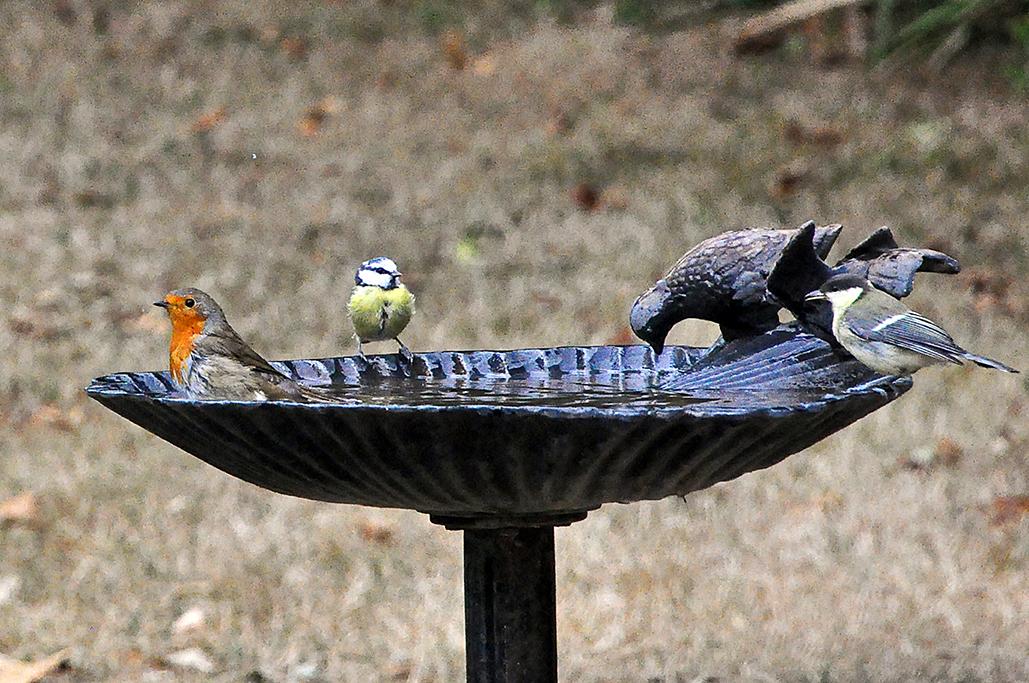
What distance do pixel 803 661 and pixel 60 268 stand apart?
4.86 metres

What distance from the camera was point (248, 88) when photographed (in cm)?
1033

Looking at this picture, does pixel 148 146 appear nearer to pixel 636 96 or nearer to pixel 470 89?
pixel 470 89

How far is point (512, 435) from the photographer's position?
97.9 inches

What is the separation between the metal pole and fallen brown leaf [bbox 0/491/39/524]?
279 centimetres

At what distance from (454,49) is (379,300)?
7272 mm

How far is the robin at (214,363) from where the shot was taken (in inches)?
123

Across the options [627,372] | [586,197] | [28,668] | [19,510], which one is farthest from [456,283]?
[627,372]

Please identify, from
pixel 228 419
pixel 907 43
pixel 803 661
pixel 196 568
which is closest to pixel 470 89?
pixel 907 43

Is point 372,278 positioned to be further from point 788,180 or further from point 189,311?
point 788,180

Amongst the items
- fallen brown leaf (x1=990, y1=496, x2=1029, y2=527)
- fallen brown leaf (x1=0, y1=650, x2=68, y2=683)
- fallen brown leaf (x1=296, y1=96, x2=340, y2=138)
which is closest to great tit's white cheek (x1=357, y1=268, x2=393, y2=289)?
fallen brown leaf (x1=0, y1=650, x2=68, y2=683)

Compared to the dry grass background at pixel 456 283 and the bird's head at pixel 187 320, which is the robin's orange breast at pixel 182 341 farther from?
the dry grass background at pixel 456 283

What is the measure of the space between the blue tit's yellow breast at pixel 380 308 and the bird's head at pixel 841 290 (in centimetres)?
118

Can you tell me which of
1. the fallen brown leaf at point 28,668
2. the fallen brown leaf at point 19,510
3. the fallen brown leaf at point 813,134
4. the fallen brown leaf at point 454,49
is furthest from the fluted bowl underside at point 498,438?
the fallen brown leaf at point 454,49

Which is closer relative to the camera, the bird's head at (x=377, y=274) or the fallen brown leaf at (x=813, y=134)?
the bird's head at (x=377, y=274)
